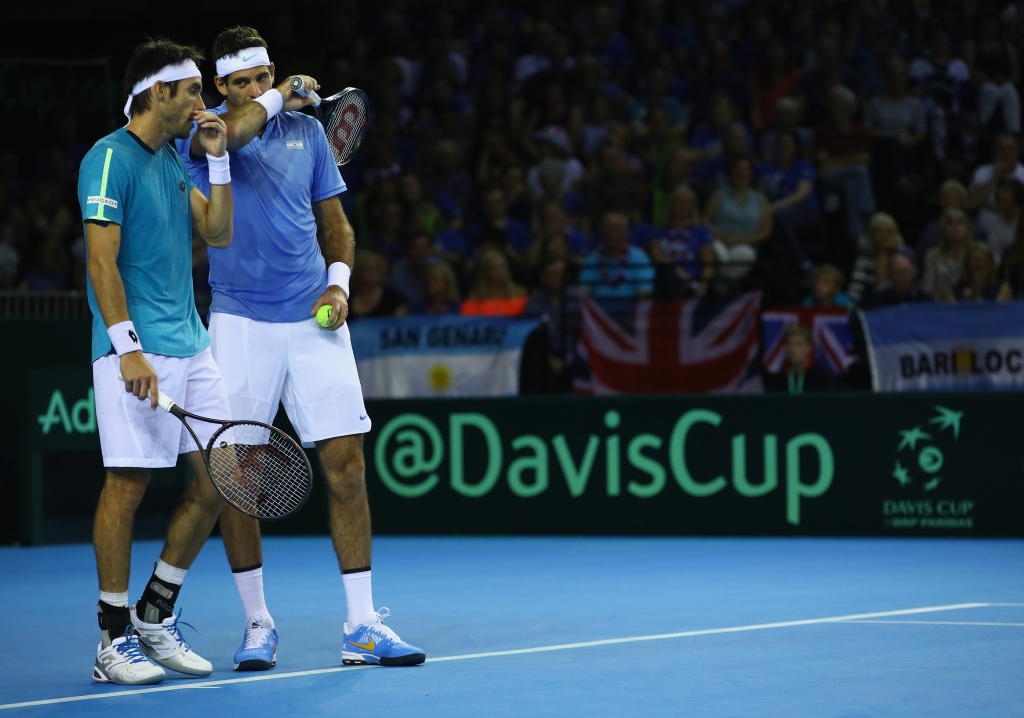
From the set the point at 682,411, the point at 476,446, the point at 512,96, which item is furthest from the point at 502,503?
the point at 512,96

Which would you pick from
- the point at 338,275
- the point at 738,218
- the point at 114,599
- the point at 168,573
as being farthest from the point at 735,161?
the point at 114,599

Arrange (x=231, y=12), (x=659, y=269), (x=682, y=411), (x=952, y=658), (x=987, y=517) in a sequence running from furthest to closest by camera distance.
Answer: (x=231, y=12) → (x=659, y=269) → (x=682, y=411) → (x=987, y=517) → (x=952, y=658)

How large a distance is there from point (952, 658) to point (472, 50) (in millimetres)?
12575

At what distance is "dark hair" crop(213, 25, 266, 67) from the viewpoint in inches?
210

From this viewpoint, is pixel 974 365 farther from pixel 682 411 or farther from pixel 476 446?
pixel 476 446

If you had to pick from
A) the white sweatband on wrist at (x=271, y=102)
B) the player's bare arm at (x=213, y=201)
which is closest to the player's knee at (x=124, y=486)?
the player's bare arm at (x=213, y=201)

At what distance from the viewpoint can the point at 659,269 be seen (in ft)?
39.0

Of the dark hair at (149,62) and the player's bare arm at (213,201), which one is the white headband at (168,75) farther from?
the player's bare arm at (213,201)

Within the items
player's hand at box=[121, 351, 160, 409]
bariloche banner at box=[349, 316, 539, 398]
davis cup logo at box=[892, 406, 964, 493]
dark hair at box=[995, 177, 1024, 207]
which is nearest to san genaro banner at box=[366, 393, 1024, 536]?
davis cup logo at box=[892, 406, 964, 493]

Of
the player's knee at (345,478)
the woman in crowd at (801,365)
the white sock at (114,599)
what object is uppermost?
the woman in crowd at (801,365)

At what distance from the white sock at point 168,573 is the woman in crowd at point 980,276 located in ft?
23.2

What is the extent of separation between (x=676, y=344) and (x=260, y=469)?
20.4 ft

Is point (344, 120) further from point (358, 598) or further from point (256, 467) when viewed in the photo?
point (358, 598)

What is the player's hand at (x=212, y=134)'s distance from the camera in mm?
5012
